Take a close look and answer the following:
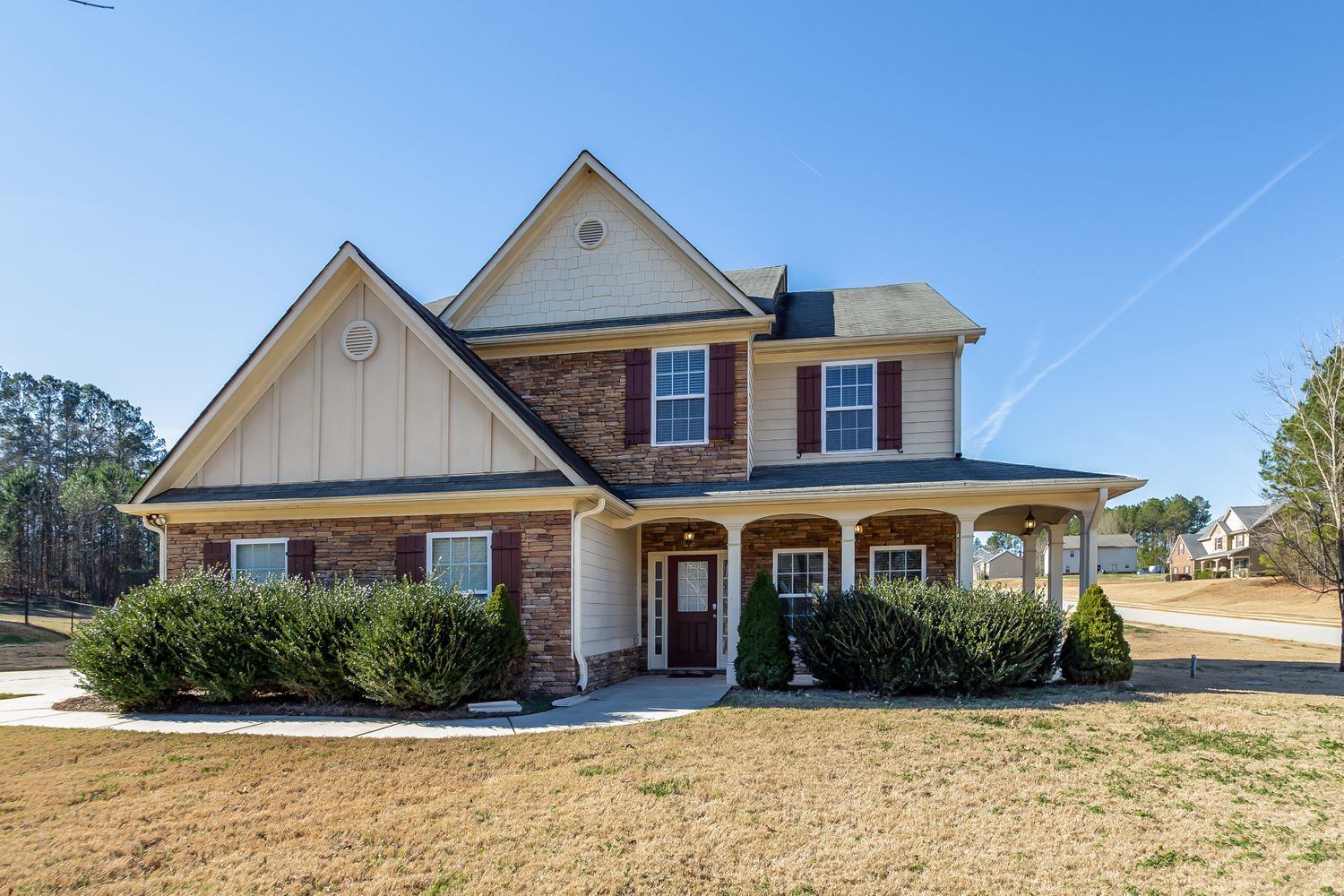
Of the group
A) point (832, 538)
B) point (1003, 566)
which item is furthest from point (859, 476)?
point (1003, 566)

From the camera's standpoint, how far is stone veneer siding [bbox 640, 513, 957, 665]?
13.9 metres

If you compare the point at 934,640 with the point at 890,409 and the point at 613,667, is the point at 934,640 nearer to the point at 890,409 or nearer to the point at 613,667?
the point at 890,409

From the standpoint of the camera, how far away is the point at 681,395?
13922mm

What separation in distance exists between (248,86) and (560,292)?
714cm

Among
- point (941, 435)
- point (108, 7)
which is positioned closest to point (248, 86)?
point (108, 7)

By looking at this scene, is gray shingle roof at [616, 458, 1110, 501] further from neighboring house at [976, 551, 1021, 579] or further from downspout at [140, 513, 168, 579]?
neighboring house at [976, 551, 1021, 579]

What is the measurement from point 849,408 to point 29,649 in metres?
22.5

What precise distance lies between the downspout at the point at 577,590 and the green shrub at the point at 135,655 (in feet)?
16.1

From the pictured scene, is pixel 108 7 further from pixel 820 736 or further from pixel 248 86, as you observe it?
pixel 820 736

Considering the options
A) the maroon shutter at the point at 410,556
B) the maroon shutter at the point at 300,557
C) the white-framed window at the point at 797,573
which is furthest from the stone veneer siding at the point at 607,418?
the maroon shutter at the point at 300,557

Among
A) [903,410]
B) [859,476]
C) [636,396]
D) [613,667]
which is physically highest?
[636,396]

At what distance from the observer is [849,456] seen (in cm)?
1422

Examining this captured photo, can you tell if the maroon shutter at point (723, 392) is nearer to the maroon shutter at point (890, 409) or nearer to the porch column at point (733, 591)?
the porch column at point (733, 591)

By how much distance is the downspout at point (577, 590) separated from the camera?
37.7ft
